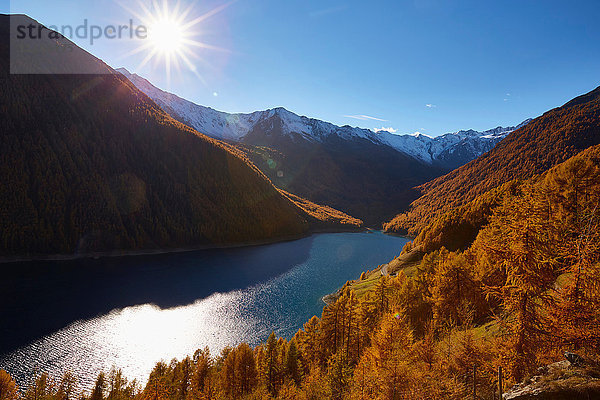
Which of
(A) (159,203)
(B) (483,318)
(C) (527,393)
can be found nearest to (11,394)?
(C) (527,393)

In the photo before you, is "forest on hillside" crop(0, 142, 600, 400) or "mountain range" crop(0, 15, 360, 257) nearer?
"forest on hillside" crop(0, 142, 600, 400)

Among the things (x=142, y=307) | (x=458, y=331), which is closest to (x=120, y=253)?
(x=142, y=307)

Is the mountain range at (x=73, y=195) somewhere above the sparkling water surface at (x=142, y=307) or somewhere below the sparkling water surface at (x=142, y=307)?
above

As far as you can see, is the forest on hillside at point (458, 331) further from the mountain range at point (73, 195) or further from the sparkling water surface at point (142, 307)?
the mountain range at point (73, 195)

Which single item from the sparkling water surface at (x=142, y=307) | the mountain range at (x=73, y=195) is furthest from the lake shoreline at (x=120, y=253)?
the sparkling water surface at (x=142, y=307)

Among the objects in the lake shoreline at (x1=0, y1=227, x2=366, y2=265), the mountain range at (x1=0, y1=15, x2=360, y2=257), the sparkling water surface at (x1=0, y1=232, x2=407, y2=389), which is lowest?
the sparkling water surface at (x1=0, y1=232, x2=407, y2=389)

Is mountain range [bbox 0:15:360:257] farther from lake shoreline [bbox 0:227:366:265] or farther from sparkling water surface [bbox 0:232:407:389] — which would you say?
sparkling water surface [bbox 0:232:407:389]

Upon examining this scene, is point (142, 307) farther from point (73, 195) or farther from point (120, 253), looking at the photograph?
point (73, 195)

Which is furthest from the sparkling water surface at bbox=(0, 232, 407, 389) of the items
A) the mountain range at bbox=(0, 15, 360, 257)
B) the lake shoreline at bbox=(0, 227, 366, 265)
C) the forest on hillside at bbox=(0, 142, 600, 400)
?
the mountain range at bbox=(0, 15, 360, 257)

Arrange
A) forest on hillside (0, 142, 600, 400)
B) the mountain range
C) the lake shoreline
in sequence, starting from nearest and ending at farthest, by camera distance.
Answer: forest on hillside (0, 142, 600, 400), the lake shoreline, the mountain range

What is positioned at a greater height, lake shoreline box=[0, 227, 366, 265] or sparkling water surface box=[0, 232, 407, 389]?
lake shoreline box=[0, 227, 366, 265]
